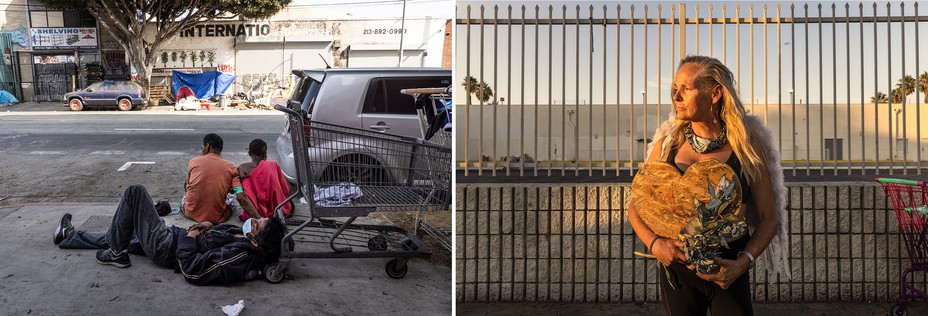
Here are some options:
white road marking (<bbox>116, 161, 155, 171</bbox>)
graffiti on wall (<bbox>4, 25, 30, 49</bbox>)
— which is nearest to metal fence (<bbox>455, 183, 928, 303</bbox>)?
white road marking (<bbox>116, 161, 155, 171</bbox>)

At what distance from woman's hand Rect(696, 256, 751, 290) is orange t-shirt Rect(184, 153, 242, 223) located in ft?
12.7

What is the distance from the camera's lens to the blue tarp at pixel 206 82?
16073mm

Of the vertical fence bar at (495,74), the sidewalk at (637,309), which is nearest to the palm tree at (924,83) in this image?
the sidewalk at (637,309)

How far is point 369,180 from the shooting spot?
14.6ft

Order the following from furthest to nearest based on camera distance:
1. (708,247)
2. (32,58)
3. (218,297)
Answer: (32,58)
(218,297)
(708,247)

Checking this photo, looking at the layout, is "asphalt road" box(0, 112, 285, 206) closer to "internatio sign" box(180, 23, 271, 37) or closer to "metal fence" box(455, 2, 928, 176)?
"metal fence" box(455, 2, 928, 176)

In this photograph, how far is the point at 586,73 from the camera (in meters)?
3.84

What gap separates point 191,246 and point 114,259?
1.33ft

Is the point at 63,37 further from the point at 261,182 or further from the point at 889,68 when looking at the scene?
the point at 889,68

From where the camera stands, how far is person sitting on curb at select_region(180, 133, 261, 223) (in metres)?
5.27

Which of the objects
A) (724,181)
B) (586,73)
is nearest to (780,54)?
(586,73)

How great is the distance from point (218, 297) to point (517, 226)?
149cm

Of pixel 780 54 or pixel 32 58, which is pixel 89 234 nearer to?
pixel 780 54

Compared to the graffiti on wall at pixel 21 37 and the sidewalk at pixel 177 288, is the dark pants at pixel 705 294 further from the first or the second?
the graffiti on wall at pixel 21 37
